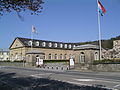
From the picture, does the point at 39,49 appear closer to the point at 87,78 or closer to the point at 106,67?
the point at 106,67

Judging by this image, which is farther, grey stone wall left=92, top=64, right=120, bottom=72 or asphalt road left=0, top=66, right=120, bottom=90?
grey stone wall left=92, top=64, right=120, bottom=72

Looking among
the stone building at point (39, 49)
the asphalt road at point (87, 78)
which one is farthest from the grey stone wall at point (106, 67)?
the stone building at point (39, 49)

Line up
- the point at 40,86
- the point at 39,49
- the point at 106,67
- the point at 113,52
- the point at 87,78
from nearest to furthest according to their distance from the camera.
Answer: the point at 40,86, the point at 87,78, the point at 106,67, the point at 113,52, the point at 39,49

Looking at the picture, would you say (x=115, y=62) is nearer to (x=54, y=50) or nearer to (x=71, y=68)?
(x=71, y=68)

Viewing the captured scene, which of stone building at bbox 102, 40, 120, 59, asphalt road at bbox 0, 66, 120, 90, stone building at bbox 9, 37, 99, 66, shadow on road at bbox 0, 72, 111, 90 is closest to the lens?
shadow on road at bbox 0, 72, 111, 90

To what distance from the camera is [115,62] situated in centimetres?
2512

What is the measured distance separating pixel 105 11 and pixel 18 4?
23730 millimetres

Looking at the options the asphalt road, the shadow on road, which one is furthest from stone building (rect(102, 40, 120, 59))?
the shadow on road

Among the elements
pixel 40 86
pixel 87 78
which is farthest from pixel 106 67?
pixel 40 86

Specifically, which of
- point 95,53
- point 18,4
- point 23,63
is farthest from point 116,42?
point 18,4

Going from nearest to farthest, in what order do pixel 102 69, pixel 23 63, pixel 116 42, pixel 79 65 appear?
pixel 102 69
pixel 79 65
pixel 116 42
pixel 23 63

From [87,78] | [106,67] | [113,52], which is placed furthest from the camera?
[113,52]

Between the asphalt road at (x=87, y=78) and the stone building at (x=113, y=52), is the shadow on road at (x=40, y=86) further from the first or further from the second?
the stone building at (x=113, y=52)

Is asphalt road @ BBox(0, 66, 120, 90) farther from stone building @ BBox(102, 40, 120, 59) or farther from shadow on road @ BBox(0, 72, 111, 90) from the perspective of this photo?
stone building @ BBox(102, 40, 120, 59)
